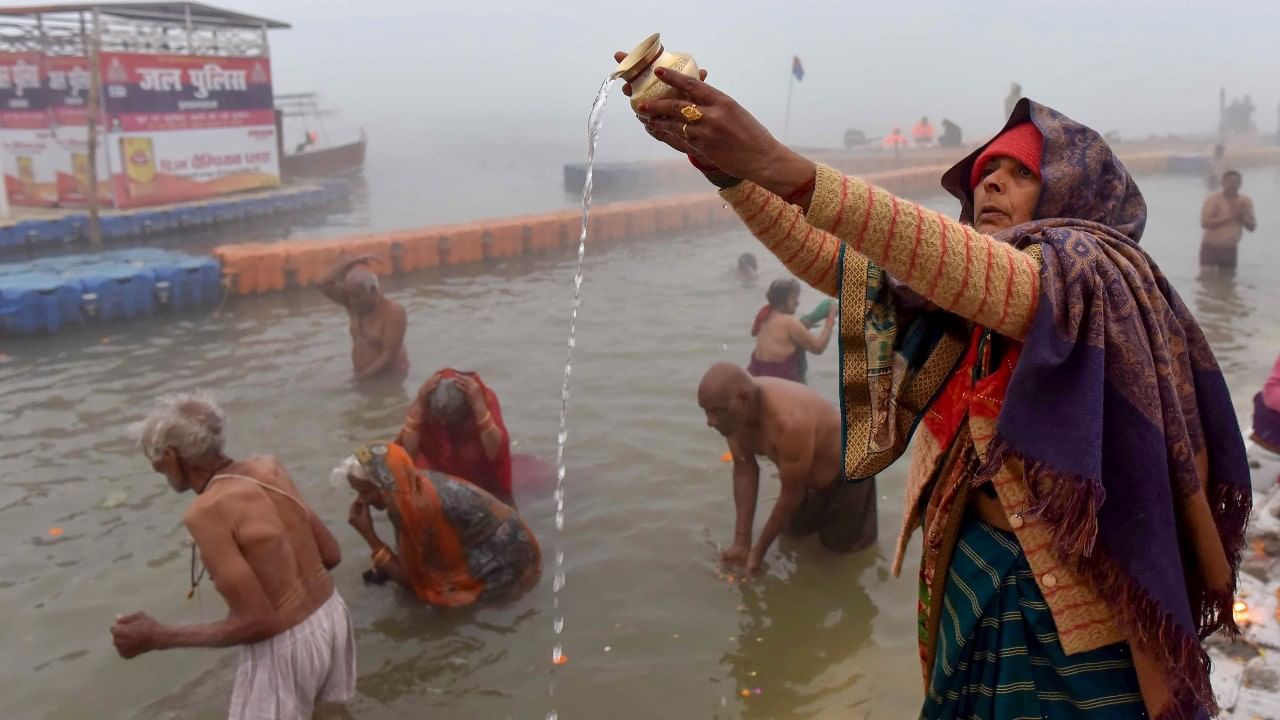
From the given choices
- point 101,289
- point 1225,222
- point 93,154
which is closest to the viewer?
point 101,289

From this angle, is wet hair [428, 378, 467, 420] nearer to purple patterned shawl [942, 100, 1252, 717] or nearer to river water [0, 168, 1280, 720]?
river water [0, 168, 1280, 720]

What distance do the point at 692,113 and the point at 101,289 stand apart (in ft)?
35.9

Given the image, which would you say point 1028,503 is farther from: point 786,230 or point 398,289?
point 398,289

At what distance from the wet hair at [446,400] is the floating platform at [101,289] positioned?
7.20 m

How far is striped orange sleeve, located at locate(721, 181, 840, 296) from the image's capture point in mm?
1979

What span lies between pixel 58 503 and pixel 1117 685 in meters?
6.52

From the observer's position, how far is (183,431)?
11.0 ft

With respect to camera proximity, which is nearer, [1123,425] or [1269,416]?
[1123,425]

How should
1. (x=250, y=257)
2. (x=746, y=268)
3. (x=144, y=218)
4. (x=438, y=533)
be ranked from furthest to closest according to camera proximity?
1. (x=144, y=218)
2. (x=746, y=268)
3. (x=250, y=257)
4. (x=438, y=533)

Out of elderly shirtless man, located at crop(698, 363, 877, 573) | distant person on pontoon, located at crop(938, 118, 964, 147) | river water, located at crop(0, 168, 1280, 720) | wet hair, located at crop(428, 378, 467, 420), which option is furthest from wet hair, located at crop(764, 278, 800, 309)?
distant person on pontoon, located at crop(938, 118, 964, 147)

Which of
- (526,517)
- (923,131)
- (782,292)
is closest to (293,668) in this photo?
(526,517)

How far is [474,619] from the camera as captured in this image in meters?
4.72

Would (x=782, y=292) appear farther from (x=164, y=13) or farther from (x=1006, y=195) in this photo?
(x=164, y=13)

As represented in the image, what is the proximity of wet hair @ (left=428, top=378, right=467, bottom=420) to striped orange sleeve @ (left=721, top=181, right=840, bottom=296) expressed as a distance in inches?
133
